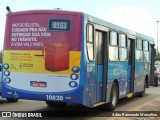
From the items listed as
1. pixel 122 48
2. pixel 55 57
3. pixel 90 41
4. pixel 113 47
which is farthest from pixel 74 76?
pixel 122 48

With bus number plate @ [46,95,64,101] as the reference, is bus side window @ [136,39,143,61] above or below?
above

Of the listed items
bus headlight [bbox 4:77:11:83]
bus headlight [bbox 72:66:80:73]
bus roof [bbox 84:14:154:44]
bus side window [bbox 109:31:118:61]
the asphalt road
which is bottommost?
the asphalt road

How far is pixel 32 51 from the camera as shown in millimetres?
11469

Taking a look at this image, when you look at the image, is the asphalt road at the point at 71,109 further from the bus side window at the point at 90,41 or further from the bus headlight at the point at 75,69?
the bus side window at the point at 90,41

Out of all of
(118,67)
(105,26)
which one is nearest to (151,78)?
(118,67)

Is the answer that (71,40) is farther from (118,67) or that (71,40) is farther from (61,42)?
(118,67)

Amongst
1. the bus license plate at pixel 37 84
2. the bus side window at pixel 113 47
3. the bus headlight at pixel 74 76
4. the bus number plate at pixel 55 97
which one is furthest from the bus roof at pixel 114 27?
the bus number plate at pixel 55 97

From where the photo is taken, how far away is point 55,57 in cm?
1109

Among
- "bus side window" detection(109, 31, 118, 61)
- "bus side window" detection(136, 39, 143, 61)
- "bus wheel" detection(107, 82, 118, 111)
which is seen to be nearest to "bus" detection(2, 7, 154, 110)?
"bus side window" detection(109, 31, 118, 61)

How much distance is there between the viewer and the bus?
36.1ft

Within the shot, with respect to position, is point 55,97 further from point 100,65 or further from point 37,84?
point 100,65

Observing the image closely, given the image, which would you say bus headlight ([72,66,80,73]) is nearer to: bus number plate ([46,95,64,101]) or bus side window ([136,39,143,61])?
bus number plate ([46,95,64,101])

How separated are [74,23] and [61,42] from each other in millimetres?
624

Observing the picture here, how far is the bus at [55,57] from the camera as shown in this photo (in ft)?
36.1
